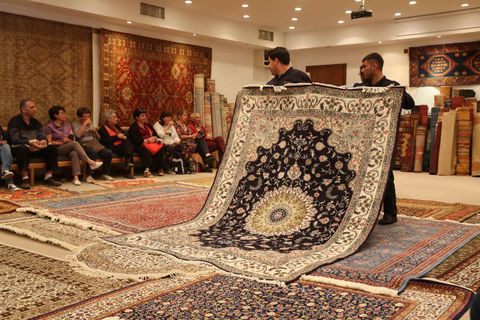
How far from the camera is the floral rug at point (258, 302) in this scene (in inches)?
93.1

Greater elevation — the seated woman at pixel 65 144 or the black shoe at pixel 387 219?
the seated woman at pixel 65 144

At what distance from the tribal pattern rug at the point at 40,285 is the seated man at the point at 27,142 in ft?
11.5

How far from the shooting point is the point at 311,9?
388 inches

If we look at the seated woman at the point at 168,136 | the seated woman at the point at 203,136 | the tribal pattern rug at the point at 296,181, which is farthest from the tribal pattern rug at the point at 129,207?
the seated woman at the point at 203,136

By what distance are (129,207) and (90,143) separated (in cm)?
289

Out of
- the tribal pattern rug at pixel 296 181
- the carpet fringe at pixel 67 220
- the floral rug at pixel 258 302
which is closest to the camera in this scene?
the floral rug at pixel 258 302

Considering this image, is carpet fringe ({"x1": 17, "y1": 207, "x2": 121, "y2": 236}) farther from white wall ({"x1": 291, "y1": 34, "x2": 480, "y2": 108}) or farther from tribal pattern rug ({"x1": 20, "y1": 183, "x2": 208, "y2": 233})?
white wall ({"x1": 291, "y1": 34, "x2": 480, "y2": 108})

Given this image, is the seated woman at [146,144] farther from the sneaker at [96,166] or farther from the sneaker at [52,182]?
the sneaker at [52,182]

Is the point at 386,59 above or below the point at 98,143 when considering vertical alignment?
above

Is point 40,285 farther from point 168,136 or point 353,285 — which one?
point 168,136

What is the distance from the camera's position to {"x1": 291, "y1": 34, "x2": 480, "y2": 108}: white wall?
11148mm

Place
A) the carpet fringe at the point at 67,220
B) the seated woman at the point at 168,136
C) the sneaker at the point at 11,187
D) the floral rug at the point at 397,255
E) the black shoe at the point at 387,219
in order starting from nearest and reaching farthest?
the floral rug at the point at 397,255 < the carpet fringe at the point at 67,220 < the black shoe at the point at 387,219 < the sneaker at the point at 11,187 < the seated woman at the point at 168,136

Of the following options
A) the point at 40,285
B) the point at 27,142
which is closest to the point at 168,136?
the point at 27,142

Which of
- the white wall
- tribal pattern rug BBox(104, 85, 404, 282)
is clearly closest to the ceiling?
the white wall
